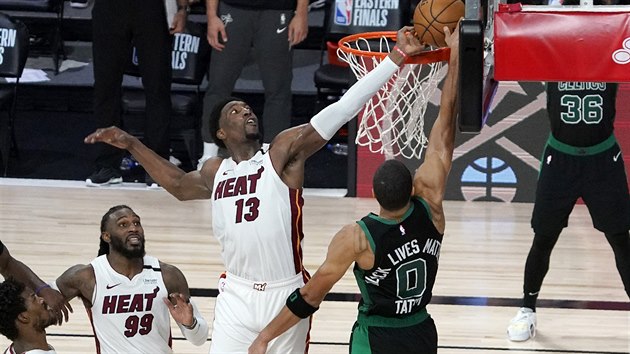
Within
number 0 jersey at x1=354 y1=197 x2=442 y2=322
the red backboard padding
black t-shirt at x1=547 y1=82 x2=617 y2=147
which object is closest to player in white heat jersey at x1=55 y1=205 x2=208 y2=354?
number 0 jersey at x1=354 y1=197 x2=442 y2=322

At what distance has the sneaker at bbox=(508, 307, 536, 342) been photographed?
7.51 m

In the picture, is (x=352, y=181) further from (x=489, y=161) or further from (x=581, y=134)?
(x=581, y=134)

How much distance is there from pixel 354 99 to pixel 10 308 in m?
1.75

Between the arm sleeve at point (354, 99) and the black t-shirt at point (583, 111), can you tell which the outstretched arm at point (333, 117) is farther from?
the black t-shirt at point (583, 111)

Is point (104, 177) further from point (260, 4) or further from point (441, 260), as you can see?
point (441, 260)

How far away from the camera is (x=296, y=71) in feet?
41.4

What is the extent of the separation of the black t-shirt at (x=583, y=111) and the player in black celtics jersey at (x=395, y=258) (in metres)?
1.83

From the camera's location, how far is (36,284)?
5852 millimetres

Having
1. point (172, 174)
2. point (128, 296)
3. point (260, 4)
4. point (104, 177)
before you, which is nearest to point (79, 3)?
point (104, 177)

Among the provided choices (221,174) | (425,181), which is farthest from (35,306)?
(425,181)

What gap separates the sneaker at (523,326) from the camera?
7.51 meters

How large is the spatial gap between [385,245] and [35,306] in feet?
4.96

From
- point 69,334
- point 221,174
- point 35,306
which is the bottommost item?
point 69,334

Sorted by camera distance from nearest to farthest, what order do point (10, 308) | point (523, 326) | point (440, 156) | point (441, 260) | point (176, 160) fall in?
point (10, 308)
point (440, 156)
point (523, 326)
point (441, 260)
point (176, 160)
